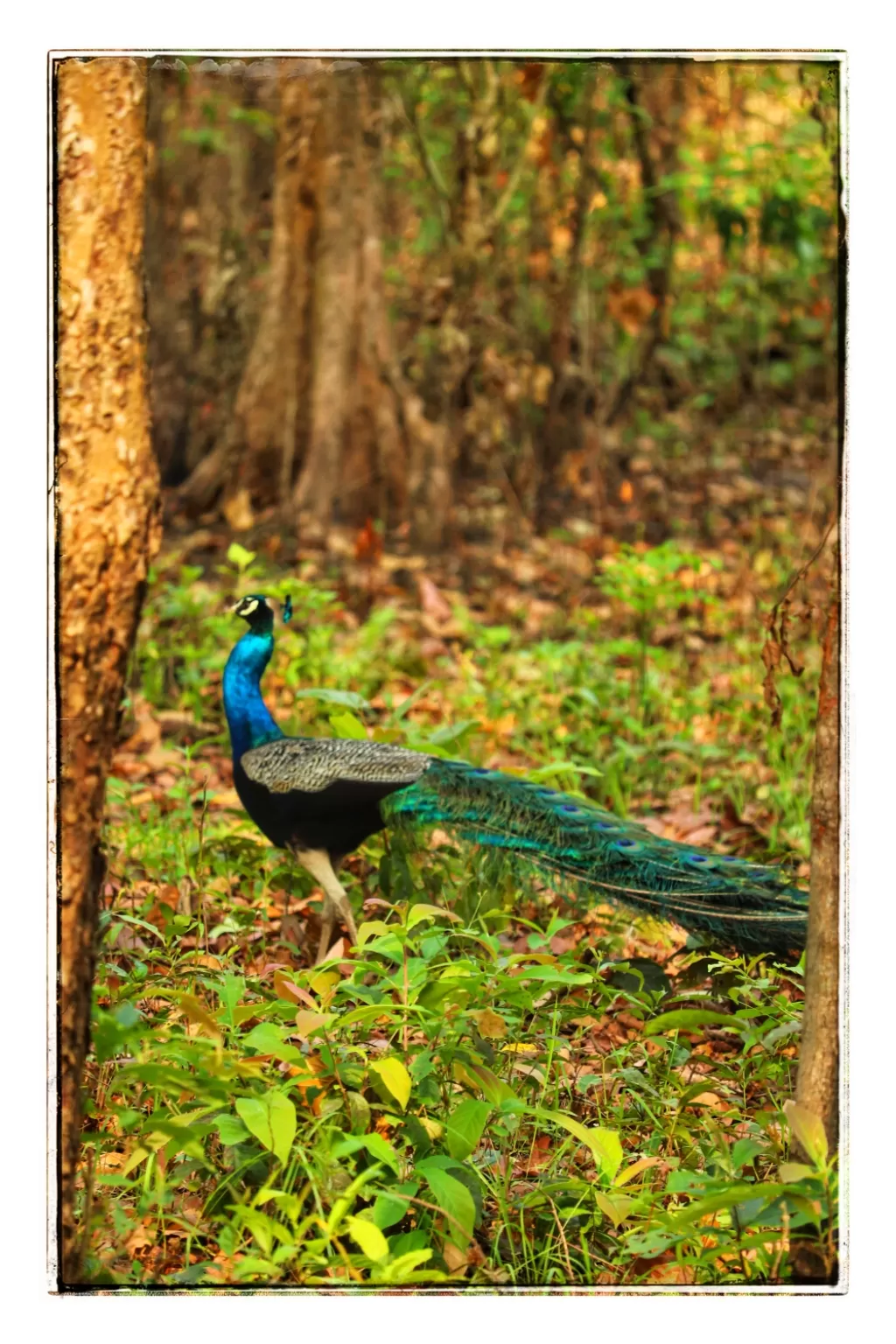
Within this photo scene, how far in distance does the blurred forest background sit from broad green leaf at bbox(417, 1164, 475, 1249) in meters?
5.54

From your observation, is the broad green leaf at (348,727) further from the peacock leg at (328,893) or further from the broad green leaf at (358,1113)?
the broad green leaf at (358,1113)

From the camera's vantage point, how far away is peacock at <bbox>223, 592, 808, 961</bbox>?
3.71 m

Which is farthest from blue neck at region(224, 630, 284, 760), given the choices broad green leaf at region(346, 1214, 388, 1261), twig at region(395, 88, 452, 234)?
twig at region(395, 88, 452, 234)

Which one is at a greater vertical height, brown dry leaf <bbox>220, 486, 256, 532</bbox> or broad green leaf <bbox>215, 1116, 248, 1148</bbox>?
brown dry leaf <bbox>220, 486, 256, 532</bbox>

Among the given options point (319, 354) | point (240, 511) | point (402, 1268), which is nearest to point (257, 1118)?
point (402, 1268)

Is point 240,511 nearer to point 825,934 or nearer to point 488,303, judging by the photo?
point 488,303

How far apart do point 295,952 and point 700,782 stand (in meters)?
1.73

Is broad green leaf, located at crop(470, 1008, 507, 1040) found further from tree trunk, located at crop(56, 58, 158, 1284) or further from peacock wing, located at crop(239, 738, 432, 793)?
peacock wing, located at crop(239, 738, 432, 793)

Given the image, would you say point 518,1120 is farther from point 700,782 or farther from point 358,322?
point 358,322

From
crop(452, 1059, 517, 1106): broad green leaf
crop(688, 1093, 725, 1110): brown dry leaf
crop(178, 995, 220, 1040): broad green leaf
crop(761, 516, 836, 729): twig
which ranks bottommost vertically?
crop(688, 1093, 725, 1110): brown dry leaf

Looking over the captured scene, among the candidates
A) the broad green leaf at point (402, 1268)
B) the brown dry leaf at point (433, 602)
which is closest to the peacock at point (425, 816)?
the broad green leaf at point (402, 1268)

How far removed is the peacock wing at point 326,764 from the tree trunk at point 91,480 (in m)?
1.25

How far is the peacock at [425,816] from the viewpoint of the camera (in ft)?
12.2

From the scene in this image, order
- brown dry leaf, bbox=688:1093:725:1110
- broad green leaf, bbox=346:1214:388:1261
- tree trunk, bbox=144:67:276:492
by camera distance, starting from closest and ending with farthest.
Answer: broad green leaf, bbox=346:1214:388:1261
brown dry leaf, bbox=688:1093:725:1110
tree trunk, bbox=144:67:276:492
